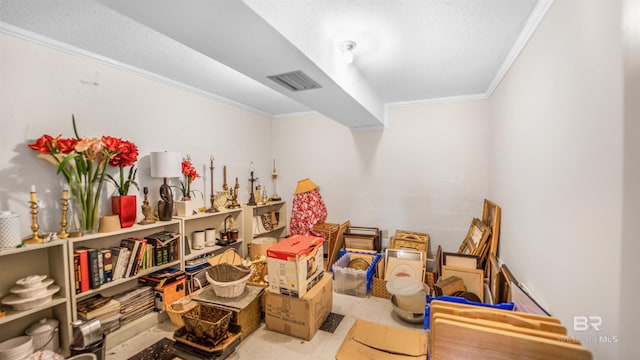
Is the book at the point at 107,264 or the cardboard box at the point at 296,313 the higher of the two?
the book at the point at 107,264

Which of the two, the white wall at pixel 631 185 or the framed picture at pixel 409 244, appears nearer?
the white wall at pixel 631 185

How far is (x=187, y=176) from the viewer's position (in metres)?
2.89

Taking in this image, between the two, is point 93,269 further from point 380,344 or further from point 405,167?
point 405,167

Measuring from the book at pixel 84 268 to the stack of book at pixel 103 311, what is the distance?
168mm

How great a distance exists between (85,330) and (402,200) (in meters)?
3.43

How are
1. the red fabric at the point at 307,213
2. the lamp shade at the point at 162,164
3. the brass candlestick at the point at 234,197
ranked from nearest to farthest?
the lamp shade at the point at 162,164 < the brass candlestick at the point at 234,197 < the red fabric at the point at 307,213

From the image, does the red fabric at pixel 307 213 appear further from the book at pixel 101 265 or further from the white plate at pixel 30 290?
the white plate at pixel 30 290

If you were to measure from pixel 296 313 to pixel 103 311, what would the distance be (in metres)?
1.54

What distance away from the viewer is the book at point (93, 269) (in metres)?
1.96

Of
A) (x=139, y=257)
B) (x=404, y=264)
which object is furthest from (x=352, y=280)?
(x=139, y=257)

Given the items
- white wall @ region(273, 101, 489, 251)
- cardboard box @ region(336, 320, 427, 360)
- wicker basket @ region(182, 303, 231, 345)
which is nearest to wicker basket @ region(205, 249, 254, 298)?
wicker basket @ region(182, 303, 231, 345)

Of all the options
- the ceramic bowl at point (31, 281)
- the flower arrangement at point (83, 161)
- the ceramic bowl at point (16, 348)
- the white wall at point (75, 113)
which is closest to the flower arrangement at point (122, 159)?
the flower arrangement at point (83, 161)

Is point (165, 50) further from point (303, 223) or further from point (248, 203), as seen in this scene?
point (303, 223)

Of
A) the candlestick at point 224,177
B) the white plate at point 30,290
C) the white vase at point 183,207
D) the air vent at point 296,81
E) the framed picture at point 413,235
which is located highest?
the air vent at point 296,81
